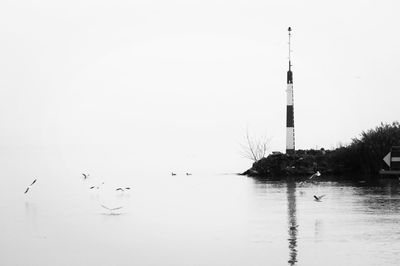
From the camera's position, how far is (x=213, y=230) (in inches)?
936

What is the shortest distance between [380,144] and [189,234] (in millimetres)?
32937

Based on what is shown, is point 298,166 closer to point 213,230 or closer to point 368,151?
point 368,151

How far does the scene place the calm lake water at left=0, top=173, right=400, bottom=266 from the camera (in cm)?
Answer: 1825

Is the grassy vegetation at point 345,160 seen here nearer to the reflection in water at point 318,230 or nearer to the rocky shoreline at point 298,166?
the rocky shoreline at point 298,166

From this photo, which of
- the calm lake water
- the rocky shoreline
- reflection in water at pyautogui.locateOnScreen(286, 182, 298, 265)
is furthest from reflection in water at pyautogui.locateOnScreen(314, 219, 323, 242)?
the rocky shoreline

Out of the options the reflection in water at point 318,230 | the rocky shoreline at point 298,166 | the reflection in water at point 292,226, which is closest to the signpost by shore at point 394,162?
the rocky shoreline at point 298,166

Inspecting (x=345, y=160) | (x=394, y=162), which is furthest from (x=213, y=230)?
(x=345, y=160)

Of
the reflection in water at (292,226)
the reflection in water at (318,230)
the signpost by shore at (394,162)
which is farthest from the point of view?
the signpost by shore at (394,162)

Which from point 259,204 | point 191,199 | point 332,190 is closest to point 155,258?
point 259,204

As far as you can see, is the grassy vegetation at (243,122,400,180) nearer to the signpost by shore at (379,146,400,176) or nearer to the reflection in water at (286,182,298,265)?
the signpost by shore at (379,146,400,176)

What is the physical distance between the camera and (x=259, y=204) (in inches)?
1270

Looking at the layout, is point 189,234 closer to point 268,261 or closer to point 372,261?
point 268,261

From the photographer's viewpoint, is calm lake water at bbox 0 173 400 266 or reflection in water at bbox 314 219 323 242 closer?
calm lake water at bbox 0 173 400 266

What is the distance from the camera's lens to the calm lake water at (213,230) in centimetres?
1825
